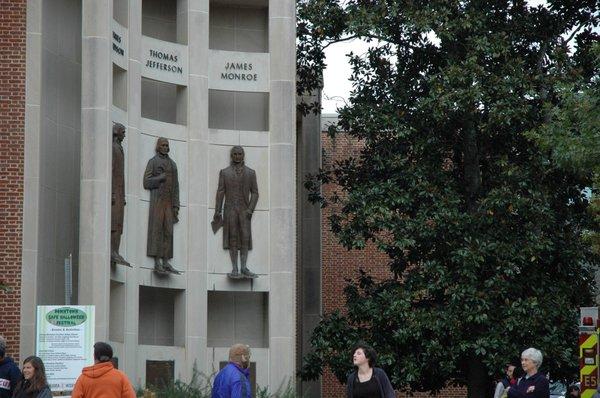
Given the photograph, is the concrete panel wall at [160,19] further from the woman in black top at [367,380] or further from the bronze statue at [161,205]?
the woman in black top at [367,380]

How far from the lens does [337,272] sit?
137ft

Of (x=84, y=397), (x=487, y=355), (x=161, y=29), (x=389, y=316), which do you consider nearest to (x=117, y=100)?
(x=161, y=29)

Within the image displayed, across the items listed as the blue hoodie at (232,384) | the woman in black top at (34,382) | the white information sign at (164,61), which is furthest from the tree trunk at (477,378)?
the woman in black top at (34,382)

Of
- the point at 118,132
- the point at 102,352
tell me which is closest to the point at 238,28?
the point at 118,132

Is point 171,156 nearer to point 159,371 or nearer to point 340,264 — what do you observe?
point 159,371

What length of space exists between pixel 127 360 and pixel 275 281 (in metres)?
3.95

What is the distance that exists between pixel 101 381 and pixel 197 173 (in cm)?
1526

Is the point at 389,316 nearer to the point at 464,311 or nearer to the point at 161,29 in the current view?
the point at 464,311

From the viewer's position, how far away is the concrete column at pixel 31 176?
24531 mm

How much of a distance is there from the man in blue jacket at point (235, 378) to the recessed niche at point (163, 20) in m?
14.9

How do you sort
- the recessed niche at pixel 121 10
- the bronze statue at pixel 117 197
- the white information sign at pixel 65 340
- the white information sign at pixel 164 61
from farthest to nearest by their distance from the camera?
the white information sign at pixel 164 61, the recessed niche at pixel 121 10, the bronze statue at pixel 117 197, the white information sign at pixel 65 340

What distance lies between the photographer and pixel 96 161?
25.4 metres

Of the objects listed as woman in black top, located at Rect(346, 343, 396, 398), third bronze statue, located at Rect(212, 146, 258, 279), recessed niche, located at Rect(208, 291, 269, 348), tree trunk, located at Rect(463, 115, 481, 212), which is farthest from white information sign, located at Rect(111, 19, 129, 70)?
woman in black top, located at Rect(346, 343, 396, 398)

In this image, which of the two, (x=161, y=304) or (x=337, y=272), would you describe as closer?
(x=161, y=304)
